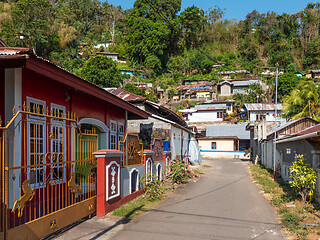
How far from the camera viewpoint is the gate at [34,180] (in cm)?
526

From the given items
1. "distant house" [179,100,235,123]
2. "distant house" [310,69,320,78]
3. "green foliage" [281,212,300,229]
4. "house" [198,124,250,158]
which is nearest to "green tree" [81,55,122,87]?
"house" [198,124,250,158]

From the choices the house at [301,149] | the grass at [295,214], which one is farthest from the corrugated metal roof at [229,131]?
the grass at [295,214]

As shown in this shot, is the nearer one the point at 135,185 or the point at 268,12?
the point at 135,185

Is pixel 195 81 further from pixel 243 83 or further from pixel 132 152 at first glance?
pixel 132 152

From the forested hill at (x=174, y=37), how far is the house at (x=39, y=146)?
5857cm

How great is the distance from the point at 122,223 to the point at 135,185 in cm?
358

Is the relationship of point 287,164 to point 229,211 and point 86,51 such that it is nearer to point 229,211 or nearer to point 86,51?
point 229,211

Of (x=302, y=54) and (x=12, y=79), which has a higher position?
(x=302, y=54)

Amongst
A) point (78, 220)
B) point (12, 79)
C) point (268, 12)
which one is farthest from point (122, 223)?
point (268, 12)

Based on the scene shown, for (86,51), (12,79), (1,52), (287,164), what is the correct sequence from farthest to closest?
(86,51), (287,164), (12,79), (1,52)

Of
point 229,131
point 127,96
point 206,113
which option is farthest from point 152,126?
point 206,113

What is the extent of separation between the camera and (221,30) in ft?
324

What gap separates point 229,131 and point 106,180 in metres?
38.7

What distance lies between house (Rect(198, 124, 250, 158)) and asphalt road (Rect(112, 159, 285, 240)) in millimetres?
28595
